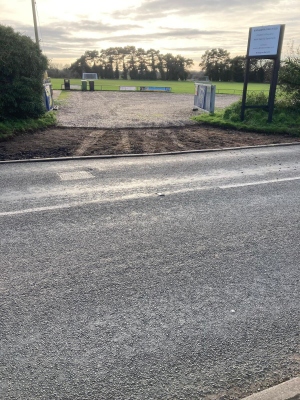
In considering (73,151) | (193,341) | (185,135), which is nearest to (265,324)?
(193,341)

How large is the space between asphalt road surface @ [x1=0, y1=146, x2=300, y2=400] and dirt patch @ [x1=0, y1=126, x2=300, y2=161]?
3359 mm

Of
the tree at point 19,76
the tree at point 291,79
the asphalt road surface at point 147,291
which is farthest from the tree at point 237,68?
the asphalt road surface at point 147,291

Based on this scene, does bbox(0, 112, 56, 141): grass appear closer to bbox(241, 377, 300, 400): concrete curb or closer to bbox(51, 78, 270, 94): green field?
bbox(241, 377, 300, 400): concrete curb

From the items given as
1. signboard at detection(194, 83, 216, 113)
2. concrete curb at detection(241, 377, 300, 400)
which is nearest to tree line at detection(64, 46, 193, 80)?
signboard at detection(194, 83, 216, 113)

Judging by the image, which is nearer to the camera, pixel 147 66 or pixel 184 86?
pixel 184 86

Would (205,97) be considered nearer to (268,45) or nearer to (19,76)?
(268,45)

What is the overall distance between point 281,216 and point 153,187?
8.54 feet

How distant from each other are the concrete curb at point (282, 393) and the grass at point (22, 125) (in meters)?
11.1

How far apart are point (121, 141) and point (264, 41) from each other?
7789 millimetres

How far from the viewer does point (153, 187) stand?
23.0 feet

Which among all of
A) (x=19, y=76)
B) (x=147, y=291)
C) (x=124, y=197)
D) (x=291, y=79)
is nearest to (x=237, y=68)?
(x=291, y=79)

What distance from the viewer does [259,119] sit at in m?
15.0

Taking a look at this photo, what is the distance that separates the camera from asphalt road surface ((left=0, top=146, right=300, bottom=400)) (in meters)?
2.60

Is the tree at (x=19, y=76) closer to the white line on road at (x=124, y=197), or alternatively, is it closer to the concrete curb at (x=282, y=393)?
the white line on road at (x=124, y=197)
